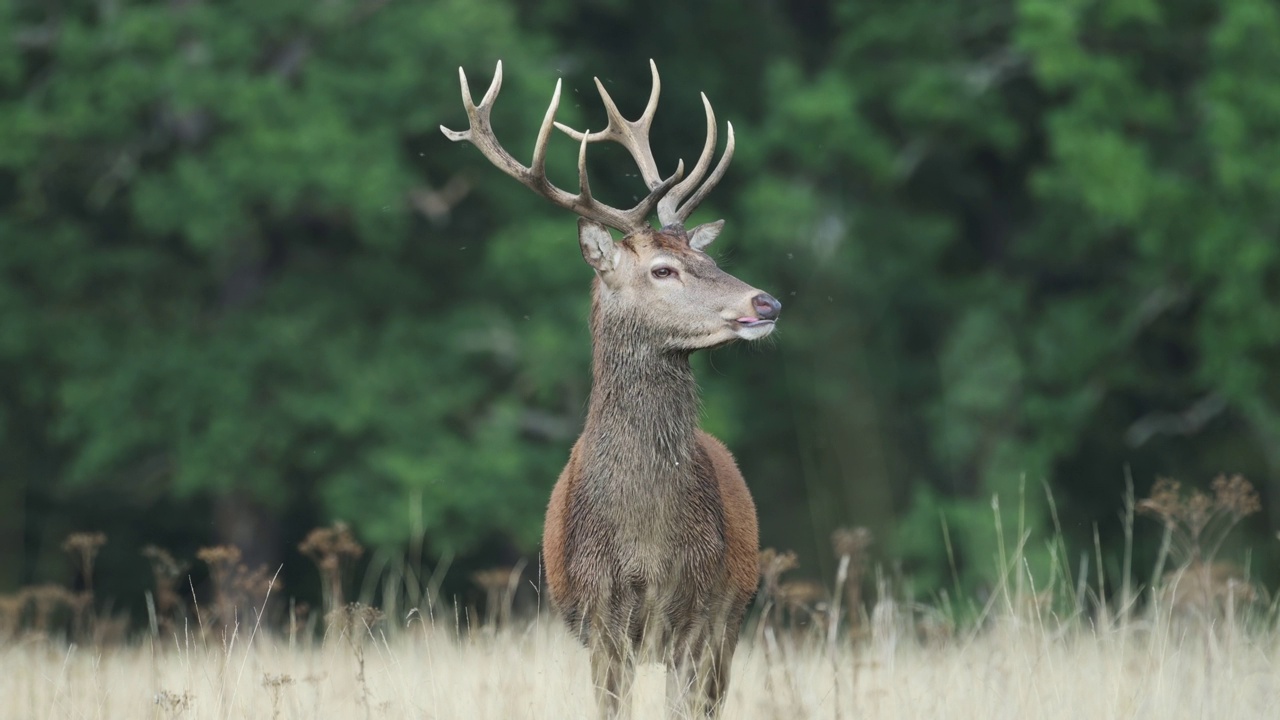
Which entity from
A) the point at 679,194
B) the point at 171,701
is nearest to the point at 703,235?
the point at 679,194

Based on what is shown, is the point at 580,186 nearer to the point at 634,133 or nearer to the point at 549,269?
the point at 634,133

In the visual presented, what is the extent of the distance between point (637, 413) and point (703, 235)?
86 centimetres

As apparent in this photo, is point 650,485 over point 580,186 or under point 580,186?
under

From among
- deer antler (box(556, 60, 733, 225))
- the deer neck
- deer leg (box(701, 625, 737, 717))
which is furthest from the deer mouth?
deer leg (box(701, 625, 737, 717))

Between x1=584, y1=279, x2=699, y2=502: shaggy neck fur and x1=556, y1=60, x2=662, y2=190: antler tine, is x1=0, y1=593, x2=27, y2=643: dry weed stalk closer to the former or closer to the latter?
x1=584, y1=279, x2=699, y2=502: shaggy neck fur

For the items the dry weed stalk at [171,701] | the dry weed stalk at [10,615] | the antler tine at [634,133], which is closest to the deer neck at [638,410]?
the antler tine at [634,133]

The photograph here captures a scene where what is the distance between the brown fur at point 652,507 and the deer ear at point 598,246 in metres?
0.03

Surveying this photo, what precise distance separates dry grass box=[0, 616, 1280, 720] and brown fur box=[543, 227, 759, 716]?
0.52 ft

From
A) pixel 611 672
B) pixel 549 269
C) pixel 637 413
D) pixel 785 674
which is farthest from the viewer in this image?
pixel 549 269

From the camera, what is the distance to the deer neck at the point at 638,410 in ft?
19.2

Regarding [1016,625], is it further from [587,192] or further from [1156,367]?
[1156,367]

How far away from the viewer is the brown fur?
566 centimetres

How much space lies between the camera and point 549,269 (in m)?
15.1

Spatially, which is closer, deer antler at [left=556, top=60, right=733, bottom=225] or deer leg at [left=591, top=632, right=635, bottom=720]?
deer leg at [left=591, top=632, right=635, bottom=720]
